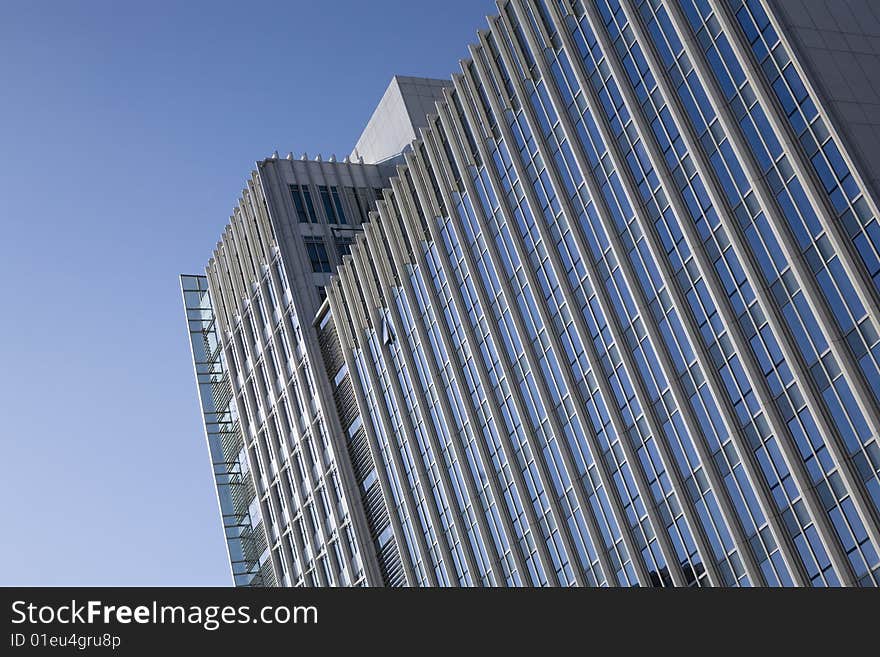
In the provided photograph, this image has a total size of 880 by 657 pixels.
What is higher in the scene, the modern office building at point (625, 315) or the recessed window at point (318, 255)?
the recessed window at point (318, 255)

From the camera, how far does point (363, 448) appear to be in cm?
7881

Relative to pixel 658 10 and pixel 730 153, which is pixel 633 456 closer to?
pixel 730 153

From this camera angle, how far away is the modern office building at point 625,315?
44.1 metres

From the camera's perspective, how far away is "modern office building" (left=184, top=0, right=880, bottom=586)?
145 feet

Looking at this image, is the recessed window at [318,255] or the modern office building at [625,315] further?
the recessed window at [318,255]

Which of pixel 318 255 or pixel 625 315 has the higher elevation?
pixel 318 255

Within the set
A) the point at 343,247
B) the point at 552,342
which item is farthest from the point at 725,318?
the point at 343,247

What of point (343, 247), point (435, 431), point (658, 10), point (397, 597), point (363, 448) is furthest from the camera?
point (343, 247)

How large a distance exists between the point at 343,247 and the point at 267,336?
920 centimetres

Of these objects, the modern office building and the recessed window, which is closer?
the modern office building

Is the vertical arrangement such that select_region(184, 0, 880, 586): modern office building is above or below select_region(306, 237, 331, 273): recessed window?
below

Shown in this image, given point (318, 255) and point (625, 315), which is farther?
point (318, 255)

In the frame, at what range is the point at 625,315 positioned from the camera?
176 ft

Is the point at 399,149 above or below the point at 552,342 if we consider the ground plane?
above
